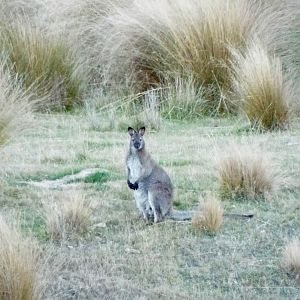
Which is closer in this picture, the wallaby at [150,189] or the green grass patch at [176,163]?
the wallaby at [150,189]

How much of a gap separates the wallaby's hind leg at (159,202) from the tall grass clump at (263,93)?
12.7 feet

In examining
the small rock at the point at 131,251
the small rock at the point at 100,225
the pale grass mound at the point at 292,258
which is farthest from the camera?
the small rock at the point at 100,225

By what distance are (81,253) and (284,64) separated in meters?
6.91

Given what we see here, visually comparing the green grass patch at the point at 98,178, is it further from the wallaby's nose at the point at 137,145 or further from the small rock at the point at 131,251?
the small rock at the point at 131,251

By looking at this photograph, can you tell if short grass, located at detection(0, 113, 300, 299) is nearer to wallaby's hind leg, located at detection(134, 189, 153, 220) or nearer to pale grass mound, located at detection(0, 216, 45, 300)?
wallaby's hind leg, located at detection(134, 189, 153, 220)

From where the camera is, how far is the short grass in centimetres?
579

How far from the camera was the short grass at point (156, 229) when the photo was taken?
579 centimetres

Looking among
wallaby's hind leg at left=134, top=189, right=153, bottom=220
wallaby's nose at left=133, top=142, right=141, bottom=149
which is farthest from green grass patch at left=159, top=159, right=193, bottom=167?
wallaby's hind leg at left=134, top=189, right=153, bottom=220

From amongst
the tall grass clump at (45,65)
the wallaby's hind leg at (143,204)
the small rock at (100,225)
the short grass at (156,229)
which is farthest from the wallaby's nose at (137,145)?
the tall grass clump at (45,65)

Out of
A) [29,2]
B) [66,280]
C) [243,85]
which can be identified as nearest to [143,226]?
[66,280]

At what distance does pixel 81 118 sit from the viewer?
11.5 m

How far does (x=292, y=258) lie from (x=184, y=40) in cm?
665

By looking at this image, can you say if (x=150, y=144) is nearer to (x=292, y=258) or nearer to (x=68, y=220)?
(x=68, y=220)

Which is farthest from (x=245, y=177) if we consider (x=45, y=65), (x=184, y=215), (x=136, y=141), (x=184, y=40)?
(x=45, y=65)
